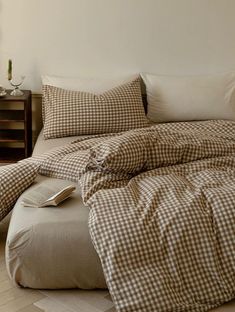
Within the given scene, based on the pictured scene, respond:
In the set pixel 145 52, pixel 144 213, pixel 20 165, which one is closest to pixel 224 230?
pixel 144 213

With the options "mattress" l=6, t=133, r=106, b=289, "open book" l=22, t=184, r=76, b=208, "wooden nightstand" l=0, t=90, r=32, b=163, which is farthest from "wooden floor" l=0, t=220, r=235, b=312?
"wooden nightstand" l=0, t=90, r=32, b=163

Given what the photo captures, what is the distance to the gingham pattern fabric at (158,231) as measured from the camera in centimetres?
199

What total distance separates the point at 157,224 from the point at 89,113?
4.84 ft

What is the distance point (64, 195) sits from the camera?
2.37 meters

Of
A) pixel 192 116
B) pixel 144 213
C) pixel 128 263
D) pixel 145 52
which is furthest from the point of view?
pixel 145 52

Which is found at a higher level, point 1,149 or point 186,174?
point 186,174

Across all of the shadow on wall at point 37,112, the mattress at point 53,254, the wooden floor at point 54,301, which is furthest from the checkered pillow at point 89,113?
the wooden floor at point 54,301

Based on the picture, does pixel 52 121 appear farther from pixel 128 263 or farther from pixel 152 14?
Result: pixel 128 263

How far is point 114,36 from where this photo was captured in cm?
392

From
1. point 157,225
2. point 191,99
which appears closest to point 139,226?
point 157,225

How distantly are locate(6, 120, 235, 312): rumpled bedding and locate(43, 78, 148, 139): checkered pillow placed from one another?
85 centimetres

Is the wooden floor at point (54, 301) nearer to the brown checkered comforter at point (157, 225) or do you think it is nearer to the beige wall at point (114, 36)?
the brown checkered comforter at point (157, 225)

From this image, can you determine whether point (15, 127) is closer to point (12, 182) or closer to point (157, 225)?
point (12, 182)

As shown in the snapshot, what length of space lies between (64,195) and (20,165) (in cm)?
38
